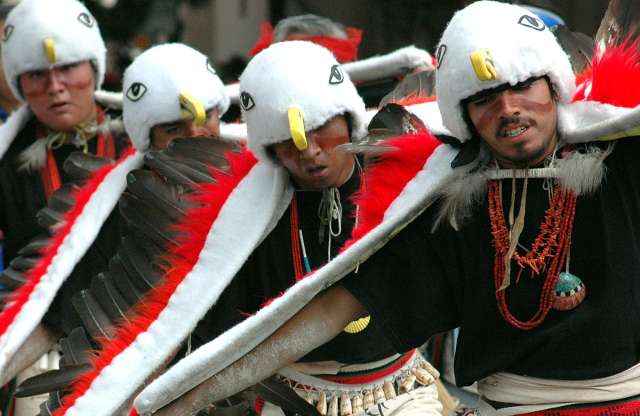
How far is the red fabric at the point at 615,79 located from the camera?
354cm

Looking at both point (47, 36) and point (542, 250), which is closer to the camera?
point (542, 250)

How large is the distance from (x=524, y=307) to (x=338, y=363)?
1.11 metres

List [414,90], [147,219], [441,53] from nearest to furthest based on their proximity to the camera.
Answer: [441,53] → [147,219] → [414,90]

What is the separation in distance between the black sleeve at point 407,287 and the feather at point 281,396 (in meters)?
0.54

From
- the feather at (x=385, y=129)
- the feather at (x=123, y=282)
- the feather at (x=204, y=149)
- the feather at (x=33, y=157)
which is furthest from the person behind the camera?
the feather at (x=33, y=157)

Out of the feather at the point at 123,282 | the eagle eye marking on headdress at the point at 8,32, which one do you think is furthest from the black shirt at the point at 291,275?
the eagle eye marking on headdress at the point at 8,32

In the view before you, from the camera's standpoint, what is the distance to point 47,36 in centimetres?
611

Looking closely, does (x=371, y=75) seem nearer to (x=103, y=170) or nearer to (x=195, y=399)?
(x=103, y=170)

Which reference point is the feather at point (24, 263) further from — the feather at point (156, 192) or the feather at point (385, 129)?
the feather at point (385, 129)

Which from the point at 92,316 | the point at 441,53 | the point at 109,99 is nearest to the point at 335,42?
the point at 109,99

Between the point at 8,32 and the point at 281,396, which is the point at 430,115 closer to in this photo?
the point at 281,396

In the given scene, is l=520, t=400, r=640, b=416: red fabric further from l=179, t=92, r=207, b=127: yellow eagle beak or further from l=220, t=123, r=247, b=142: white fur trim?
l=179, t=92, r=207, b=127: yellow eagle beak

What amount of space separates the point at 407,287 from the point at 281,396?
2.19ft

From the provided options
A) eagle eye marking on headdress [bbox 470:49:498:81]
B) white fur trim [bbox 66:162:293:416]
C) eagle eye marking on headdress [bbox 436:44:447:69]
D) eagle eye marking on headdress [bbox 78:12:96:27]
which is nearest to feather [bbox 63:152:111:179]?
eagle eye marking on headdress [bbox 78:12:96:27]
